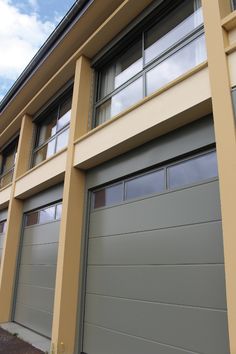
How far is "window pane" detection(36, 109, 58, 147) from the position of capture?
820cm

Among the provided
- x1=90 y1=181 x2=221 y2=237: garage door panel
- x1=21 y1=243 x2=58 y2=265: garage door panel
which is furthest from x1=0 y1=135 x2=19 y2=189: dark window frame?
x1=90 y1=181 x2=221 y2=237: garage door panel

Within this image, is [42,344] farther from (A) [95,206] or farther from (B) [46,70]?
(B) [46,70]

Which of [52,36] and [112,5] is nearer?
[112,5]

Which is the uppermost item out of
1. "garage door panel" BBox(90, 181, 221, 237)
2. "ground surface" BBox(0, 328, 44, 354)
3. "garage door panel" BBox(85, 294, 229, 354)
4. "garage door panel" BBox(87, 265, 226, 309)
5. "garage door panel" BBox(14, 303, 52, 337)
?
"garage door panel" BBox(90, 181, 221, 237)

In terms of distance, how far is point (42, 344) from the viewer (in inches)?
224

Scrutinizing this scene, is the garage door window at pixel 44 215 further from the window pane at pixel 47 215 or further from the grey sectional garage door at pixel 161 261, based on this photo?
the grey sectional garage door at pixel 161 261

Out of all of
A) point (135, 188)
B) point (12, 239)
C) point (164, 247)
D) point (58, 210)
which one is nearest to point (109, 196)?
point (135, 188)

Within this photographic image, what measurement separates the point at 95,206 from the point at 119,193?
2.20 feet

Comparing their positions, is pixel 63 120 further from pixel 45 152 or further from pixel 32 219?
pixel 32 219

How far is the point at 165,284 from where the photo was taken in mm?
3904

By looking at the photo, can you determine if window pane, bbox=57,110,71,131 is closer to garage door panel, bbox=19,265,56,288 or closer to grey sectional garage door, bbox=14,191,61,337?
grey sectional garage door, bbox=14,191,61,337

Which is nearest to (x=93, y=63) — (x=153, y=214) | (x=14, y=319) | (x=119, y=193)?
(x=119, y=193)

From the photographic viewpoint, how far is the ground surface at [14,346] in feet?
17.5

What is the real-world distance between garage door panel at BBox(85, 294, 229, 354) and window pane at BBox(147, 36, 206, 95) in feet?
10.6
